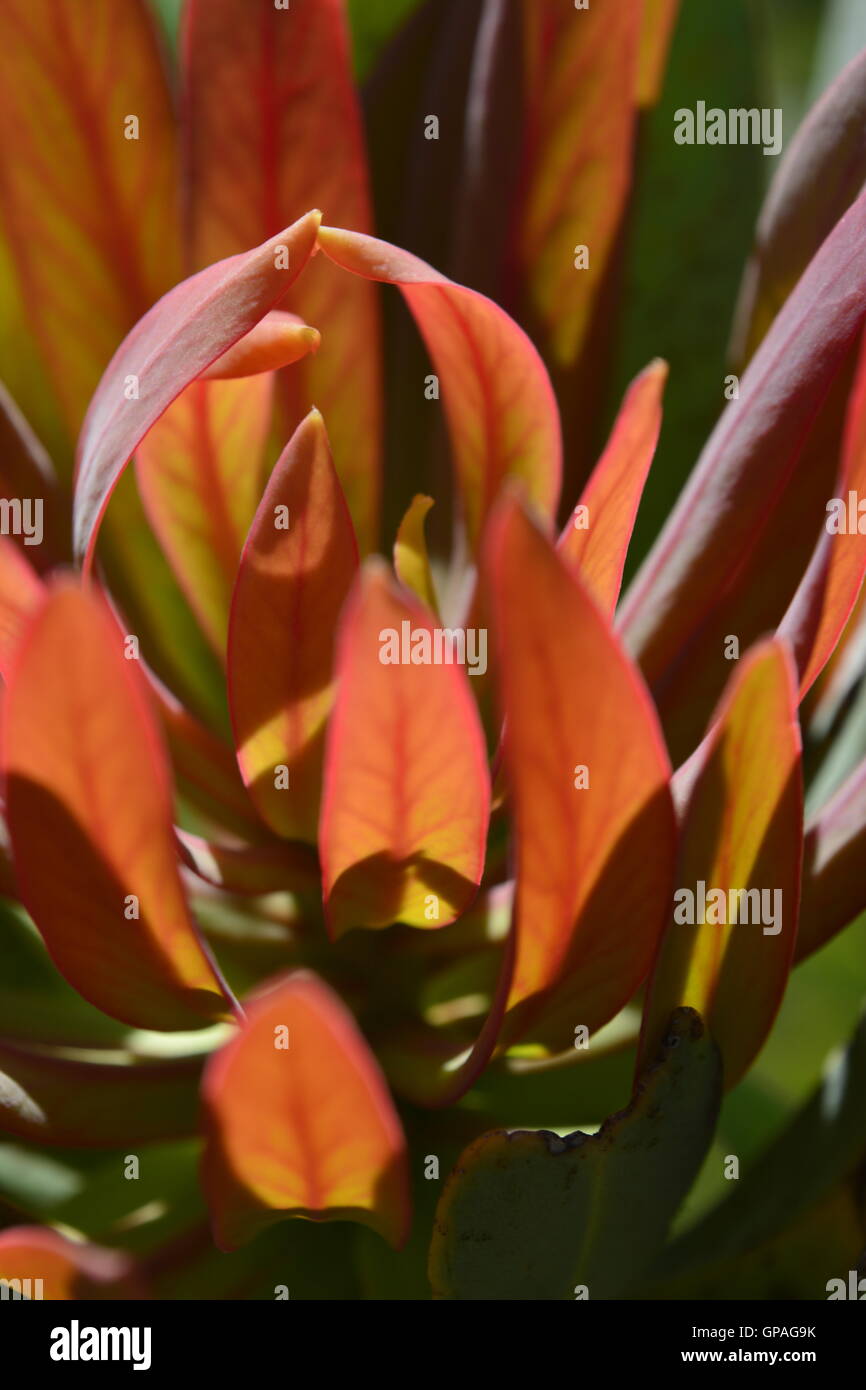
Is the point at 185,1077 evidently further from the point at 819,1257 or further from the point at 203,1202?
the point at 819,1257

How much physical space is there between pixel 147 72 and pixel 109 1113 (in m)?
0.51

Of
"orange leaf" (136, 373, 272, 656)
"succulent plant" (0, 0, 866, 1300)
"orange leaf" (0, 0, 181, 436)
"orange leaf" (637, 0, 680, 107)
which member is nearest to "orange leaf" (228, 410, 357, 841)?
"succulent plant" (0, 0, 866, 1300)

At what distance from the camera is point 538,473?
1.96ft

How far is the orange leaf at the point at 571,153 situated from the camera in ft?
2.26

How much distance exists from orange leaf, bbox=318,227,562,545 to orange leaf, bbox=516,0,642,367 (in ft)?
0.58

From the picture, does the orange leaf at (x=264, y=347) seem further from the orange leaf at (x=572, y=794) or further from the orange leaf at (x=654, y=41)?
the orange leaf at (x=654, y=41)

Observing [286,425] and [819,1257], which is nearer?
[819,1257]

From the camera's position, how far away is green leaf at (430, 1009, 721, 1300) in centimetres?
43

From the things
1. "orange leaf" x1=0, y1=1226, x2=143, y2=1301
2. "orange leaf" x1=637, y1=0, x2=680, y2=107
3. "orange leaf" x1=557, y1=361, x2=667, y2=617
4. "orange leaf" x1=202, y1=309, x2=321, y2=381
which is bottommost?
"orange leaf" x1=0, y1=1226, x2=143, y2=1301

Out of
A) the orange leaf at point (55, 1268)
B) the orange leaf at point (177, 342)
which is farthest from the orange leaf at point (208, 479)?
the orange leaf at point (55, 1268)

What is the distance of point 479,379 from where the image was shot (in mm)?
556

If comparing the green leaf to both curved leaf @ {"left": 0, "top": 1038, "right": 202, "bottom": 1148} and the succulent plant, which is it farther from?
curved leaf @ {"left": 0, "top": 1038, "right": 202, "bottom": 1148}

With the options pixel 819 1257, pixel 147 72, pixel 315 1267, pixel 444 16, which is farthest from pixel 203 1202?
pixel 444 16
